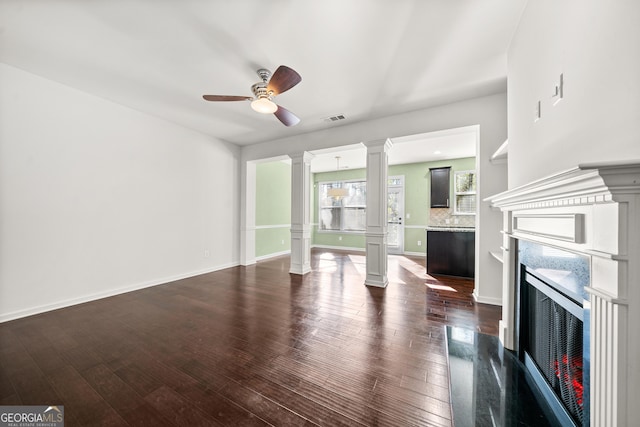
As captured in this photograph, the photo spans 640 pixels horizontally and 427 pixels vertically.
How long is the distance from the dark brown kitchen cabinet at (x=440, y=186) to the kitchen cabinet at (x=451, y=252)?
1.98 metres

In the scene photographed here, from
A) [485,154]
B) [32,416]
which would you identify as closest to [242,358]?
[32,416]

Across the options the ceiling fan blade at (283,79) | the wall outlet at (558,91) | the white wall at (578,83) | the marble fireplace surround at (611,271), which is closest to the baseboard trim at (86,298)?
the ceiling fan blade at (283,79)

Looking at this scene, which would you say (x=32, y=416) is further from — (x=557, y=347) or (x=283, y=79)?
(x=557, y=347)

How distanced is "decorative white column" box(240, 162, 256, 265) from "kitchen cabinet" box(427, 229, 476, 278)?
3.96 m

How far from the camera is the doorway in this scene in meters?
7.02

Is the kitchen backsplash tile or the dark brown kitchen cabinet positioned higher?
the dark brown kitchen cabinet

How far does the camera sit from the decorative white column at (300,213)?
466 cm

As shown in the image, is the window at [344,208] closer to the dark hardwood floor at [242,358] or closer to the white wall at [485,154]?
the white wall at [485,154]

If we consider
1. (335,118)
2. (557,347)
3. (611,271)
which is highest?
(335,118)

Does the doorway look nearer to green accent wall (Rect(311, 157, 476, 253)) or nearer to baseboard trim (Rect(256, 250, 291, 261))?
green accent wall (Rect(311, 157, 476, 253))

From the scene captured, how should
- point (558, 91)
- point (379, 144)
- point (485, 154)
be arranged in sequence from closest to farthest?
point (558, 91)
point (485, 154)
point (379, 144)

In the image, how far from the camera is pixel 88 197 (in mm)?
3189

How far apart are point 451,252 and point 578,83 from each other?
389cm

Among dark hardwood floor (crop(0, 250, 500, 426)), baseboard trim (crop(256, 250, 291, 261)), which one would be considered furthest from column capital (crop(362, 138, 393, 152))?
baseboard trim (crop(256, 250, 291, 261))
